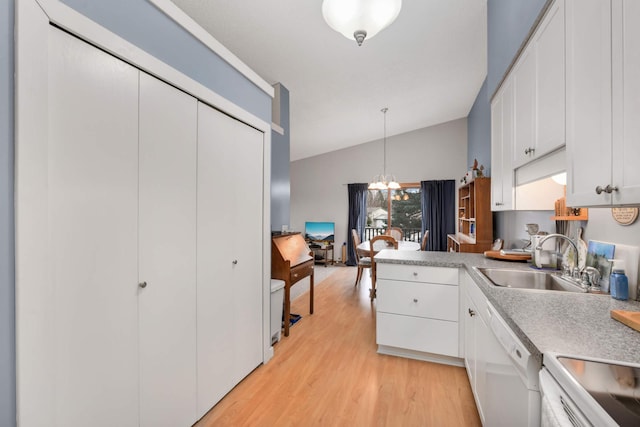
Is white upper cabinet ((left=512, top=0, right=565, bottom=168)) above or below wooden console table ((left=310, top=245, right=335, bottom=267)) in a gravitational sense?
above

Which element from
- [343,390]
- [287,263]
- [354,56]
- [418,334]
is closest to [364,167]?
[354,56]

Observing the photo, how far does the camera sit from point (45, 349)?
3.06 ft

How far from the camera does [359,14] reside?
1.21 metres

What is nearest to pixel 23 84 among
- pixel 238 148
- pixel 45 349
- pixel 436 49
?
pixel 45 349

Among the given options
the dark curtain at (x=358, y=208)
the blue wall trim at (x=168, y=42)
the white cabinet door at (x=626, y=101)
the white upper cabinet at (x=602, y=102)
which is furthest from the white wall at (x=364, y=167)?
the white cabinet door at (x=626, y=101)

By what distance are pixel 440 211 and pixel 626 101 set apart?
18.0ft

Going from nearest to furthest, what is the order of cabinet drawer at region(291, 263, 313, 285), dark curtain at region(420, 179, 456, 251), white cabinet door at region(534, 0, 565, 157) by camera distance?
white cabinet door at region(534, 0, 565, 157) → cabinet drawer at region(291, 263, 313, 285) → dark curtain at region(420, 179, 456, 251)

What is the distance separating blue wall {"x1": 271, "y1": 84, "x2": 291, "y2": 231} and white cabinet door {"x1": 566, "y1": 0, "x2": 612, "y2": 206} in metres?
2.73

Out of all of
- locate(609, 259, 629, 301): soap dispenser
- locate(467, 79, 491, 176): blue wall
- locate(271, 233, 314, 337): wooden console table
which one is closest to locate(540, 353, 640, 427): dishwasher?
locate(609, 259, 629, 301): soap dispenser

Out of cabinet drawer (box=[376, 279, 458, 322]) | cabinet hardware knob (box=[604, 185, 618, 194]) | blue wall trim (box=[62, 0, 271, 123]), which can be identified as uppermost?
blue wall trim (box=[62, 0, 271, 123])

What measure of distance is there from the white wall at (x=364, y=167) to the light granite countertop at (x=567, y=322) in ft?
16.9

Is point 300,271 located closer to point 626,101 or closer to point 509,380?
point 509,380

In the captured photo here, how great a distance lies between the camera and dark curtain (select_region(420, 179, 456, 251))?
19.7 ft

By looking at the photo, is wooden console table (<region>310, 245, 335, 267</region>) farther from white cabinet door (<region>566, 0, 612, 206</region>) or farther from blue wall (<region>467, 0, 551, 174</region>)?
white cabinet door (<region>566, 0, 612, 206</region>)
